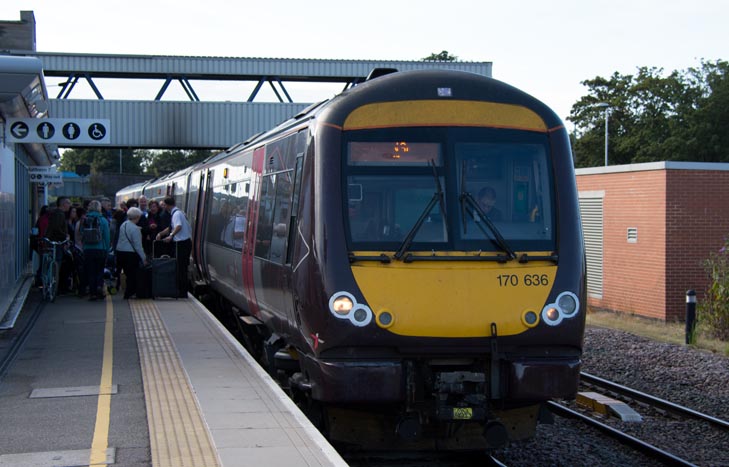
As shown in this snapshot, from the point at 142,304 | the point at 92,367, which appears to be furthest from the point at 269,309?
the point at 142,304

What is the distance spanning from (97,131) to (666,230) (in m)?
11.4

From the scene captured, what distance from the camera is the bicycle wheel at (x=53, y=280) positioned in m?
15.0

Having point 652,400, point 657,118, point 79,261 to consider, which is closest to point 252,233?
point 652,400

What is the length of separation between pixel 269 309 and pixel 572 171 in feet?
10.3

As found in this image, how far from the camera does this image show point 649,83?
5984cm

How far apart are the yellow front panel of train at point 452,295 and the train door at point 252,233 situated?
10.1ft

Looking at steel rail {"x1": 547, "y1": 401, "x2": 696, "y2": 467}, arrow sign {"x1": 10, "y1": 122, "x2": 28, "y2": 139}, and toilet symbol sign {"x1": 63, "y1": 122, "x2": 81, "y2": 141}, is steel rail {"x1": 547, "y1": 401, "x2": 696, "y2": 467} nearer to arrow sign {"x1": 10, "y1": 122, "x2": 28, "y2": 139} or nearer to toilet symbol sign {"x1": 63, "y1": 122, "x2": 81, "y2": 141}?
toilet symbol sign {"x1": 63, "y1": 122, "x2": 81, "y2": 141}

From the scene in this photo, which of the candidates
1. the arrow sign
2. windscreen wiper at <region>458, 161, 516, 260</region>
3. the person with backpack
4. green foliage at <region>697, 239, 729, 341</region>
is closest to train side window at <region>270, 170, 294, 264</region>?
windscreen wiper at <region>458, 161, 516, 260</region>

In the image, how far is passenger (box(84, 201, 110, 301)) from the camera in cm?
1459

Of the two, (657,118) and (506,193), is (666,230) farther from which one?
(657,118)

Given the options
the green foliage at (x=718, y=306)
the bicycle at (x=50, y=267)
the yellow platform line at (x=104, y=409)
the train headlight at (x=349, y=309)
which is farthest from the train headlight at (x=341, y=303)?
the green foliage at (x=718, y=306)

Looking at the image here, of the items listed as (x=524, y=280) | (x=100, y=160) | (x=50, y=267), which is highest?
(x=100, y=160)

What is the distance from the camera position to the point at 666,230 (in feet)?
61.7

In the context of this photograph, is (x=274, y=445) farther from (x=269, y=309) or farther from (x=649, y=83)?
Result: (x=649, y=83)
